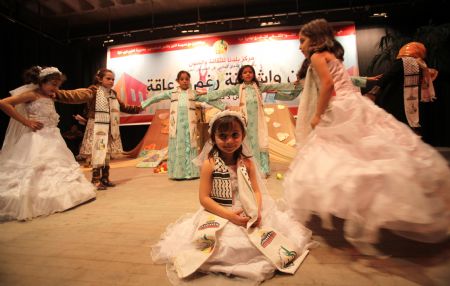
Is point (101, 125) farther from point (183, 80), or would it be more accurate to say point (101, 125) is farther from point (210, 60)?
point (210, 60)

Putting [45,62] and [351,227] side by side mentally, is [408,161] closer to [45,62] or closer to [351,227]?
[351,227]

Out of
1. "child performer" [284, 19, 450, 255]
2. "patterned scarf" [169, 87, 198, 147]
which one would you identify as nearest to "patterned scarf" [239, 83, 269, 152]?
"patterned scarf" [169, 87, 198, 147]

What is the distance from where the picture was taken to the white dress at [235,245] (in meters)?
1.25

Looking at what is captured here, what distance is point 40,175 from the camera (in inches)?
102

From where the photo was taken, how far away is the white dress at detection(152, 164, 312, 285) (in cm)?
125

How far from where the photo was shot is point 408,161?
1.34 metres

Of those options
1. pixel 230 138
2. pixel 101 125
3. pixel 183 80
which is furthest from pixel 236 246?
pixel 183 80

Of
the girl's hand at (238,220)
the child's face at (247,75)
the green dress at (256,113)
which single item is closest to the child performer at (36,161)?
the girl's hand at (238,220)

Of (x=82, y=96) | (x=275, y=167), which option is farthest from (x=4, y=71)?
(x=275, y=167)

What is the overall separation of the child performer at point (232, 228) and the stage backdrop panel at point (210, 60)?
16.2ft

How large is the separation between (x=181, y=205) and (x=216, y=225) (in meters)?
1.25

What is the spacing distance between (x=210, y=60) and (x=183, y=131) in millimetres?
3061

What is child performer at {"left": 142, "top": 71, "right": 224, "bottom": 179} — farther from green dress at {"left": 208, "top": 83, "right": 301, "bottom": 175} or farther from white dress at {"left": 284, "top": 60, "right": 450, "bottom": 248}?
white dress at {"left": 284, "top": 60, "right": 450, "bottom": 248}

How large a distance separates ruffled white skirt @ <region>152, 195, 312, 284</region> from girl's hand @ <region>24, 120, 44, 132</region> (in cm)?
194
